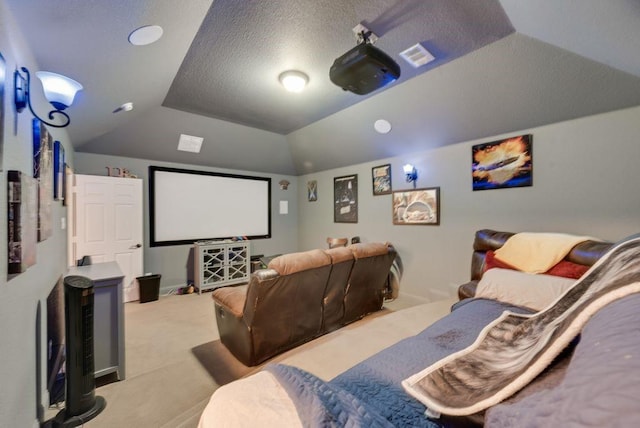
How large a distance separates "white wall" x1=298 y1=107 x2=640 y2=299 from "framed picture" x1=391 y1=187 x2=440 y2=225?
3.7 inches

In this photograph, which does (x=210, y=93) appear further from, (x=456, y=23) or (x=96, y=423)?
(x=96, y=423)

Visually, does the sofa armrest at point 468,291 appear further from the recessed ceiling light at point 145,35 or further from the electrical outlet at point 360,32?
the recessed ceiling light at point 145,35

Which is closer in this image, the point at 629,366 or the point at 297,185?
the point at 629,366

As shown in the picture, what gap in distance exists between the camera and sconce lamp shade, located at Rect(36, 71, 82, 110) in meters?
1.46

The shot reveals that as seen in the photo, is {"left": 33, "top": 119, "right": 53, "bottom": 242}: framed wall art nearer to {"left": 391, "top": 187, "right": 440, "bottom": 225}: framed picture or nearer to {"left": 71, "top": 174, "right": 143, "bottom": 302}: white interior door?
{"left": 71, "top": 174, "right": 143, "bottom": 302}: white interior door

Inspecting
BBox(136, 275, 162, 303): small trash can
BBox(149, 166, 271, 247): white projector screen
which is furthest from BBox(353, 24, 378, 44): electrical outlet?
BBox(136, 275, 162, 303): small trash can

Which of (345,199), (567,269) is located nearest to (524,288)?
(567,269)

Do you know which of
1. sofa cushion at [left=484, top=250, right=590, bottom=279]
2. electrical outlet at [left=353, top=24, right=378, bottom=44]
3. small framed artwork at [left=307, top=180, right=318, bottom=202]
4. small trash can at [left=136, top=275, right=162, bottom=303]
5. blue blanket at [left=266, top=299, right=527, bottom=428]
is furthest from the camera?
small framed artwork at [left=307, top=180, right=318, bottom=202]

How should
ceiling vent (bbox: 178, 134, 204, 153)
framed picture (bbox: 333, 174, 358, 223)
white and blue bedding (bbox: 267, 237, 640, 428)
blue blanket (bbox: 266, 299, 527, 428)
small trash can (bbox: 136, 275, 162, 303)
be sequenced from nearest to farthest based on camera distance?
1. white and blue bedding (bbox: 267, 237, 640, 428)
2. blue blanket (bbox: 266, 299, 527, 428)
3. small trash can (bbox: 136, 275, 162, 303)
4. ceiling vent (bbox: 178, 134, 204, 153)
5. framed picture (bbox: 333, 174, 358, 223)

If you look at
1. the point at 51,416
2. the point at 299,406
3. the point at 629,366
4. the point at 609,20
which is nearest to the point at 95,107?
the point at 51,416

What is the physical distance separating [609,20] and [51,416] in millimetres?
4470

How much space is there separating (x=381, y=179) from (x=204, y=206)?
3485mm

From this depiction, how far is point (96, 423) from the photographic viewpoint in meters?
A: 1.70

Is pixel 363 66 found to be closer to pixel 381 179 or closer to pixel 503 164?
pixel 503 164
